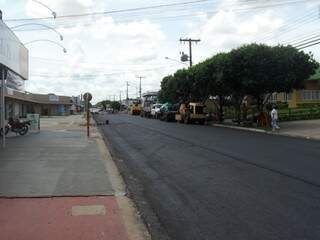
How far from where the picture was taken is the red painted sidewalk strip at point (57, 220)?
325 inches

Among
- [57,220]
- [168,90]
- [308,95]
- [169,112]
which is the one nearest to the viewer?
[57,220]

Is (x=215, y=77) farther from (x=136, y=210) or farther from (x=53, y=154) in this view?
(x=136, y=210)

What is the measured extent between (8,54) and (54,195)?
1764 centimetres

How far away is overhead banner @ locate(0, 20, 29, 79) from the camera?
2566cm

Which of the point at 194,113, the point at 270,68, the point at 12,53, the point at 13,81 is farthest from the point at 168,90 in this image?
the point at 12,53

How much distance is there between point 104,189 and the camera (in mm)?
12609

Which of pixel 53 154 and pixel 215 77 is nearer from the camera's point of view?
pixel 53 154

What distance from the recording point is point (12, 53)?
98.7ft

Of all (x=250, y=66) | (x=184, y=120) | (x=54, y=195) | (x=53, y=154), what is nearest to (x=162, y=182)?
(x=54, y=195)

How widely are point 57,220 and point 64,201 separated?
182cm

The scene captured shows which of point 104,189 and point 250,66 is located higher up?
point 250,66

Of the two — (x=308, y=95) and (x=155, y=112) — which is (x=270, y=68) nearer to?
(x=308, y=95)

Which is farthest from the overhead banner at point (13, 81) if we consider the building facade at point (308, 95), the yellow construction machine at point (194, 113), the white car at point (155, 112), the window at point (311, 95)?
the window at point (311, 95)

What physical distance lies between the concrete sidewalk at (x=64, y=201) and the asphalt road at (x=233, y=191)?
0.75m
